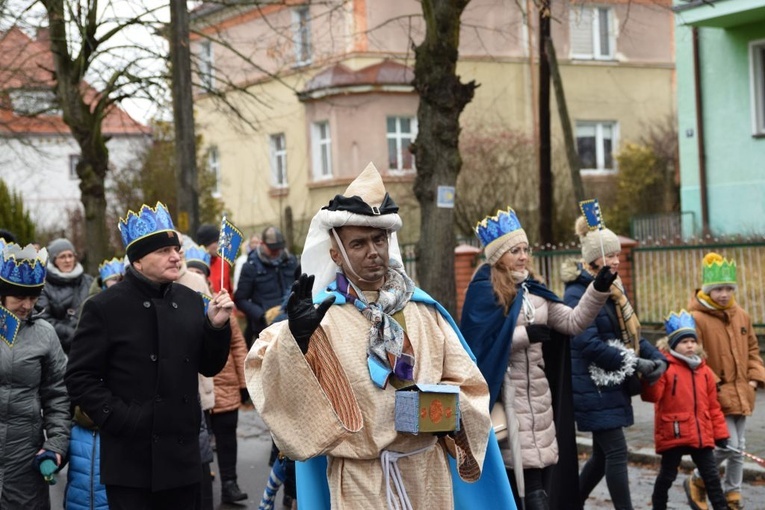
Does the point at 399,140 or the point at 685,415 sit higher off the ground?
the point at 399,140

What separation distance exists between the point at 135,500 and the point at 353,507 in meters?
1.50

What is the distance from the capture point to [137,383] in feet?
18.5

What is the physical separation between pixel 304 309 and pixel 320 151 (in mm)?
29559

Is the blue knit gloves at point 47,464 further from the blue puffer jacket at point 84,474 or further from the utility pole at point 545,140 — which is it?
the utility pole at point 545,140

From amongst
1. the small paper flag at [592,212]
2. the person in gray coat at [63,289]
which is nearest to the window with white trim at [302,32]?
the person in gray coat at [63,289]

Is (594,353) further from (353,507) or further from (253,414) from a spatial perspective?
(253,414)

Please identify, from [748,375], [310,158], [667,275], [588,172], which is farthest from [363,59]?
[748,375]

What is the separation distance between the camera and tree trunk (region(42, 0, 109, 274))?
19141 millimetres

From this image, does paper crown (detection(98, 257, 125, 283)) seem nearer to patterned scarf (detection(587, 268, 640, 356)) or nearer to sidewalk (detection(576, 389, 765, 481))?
patterned scarf (detection(587, 268, 640, 356))

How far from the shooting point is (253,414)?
49.2ft

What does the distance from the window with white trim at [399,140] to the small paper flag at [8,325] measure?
26334 millimetres

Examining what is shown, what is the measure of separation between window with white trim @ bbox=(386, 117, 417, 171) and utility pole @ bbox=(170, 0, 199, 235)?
57.7ft

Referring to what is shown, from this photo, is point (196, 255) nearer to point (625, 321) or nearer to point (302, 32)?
point (625, 321)

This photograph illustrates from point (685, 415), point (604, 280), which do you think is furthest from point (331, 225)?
point (685, 415)
